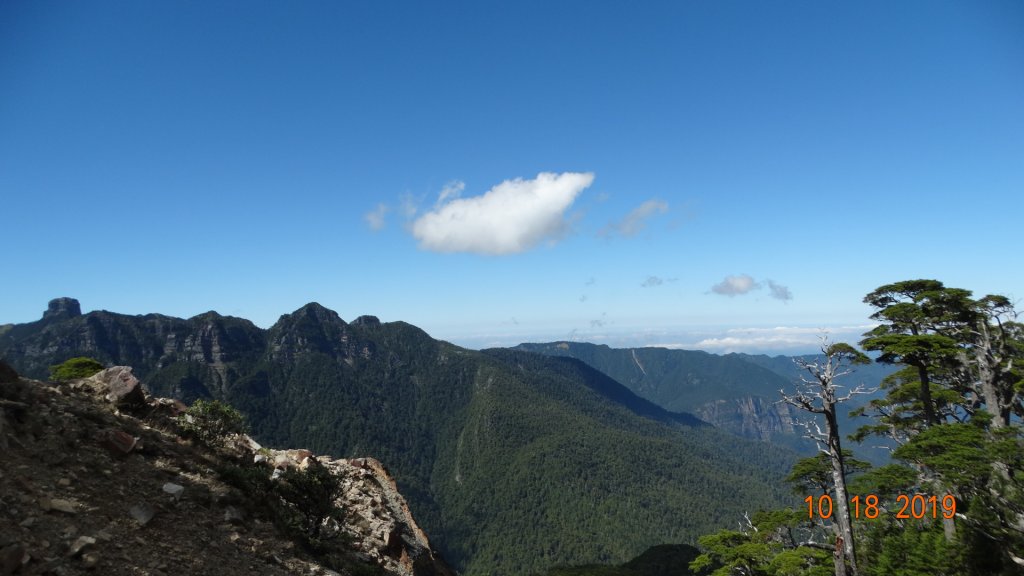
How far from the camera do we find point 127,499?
13.1 meters

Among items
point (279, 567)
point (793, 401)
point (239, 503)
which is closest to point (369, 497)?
point (239, 503)

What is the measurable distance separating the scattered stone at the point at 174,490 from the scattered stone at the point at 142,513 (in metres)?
1.28

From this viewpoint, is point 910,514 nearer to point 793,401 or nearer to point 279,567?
point 793,401

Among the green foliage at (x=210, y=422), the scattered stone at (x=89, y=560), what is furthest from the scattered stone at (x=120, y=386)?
the scattered stone at (x=89, y=560)

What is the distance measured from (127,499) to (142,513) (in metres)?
0.95

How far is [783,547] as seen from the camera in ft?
106

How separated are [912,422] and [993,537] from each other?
20.0 m

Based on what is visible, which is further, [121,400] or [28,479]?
[121,400]

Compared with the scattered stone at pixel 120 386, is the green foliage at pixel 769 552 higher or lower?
lower

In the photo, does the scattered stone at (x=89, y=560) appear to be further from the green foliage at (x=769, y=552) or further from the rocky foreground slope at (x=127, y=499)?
the green foliage at (x=769, y=552)

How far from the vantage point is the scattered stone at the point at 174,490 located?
14357 millimetres

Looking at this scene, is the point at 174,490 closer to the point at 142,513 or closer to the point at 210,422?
the point at 142,513

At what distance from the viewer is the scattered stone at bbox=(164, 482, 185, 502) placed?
47.1 ft
